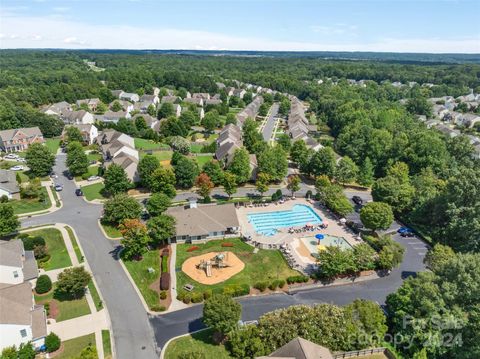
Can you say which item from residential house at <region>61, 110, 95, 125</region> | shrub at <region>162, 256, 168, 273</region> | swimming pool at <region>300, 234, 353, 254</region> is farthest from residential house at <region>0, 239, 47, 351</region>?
residential house at <region>61, 110, 95, 125</region>

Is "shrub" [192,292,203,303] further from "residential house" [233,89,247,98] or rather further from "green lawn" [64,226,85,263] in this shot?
"residential house" [233,89,247,98]

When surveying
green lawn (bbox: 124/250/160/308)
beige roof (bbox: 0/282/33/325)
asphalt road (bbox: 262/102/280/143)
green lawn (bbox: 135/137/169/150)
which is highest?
asphalt road (bbox: 262/102/280/143)

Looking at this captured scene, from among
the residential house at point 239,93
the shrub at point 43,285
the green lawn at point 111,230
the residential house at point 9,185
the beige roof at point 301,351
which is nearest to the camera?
the beige roof at point 301,351

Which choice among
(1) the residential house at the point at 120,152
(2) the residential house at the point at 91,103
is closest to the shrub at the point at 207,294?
(1) the residential house at the point at 120,152

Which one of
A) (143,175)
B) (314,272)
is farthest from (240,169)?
(314,272)

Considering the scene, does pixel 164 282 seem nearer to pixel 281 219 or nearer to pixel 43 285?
pixel 43 285

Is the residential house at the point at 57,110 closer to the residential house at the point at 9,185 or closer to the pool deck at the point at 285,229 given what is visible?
the residential house at the point at 9,185

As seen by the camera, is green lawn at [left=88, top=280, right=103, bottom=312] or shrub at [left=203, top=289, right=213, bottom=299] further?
shrub at [left=203, top=289, right=213, bottom=299]
